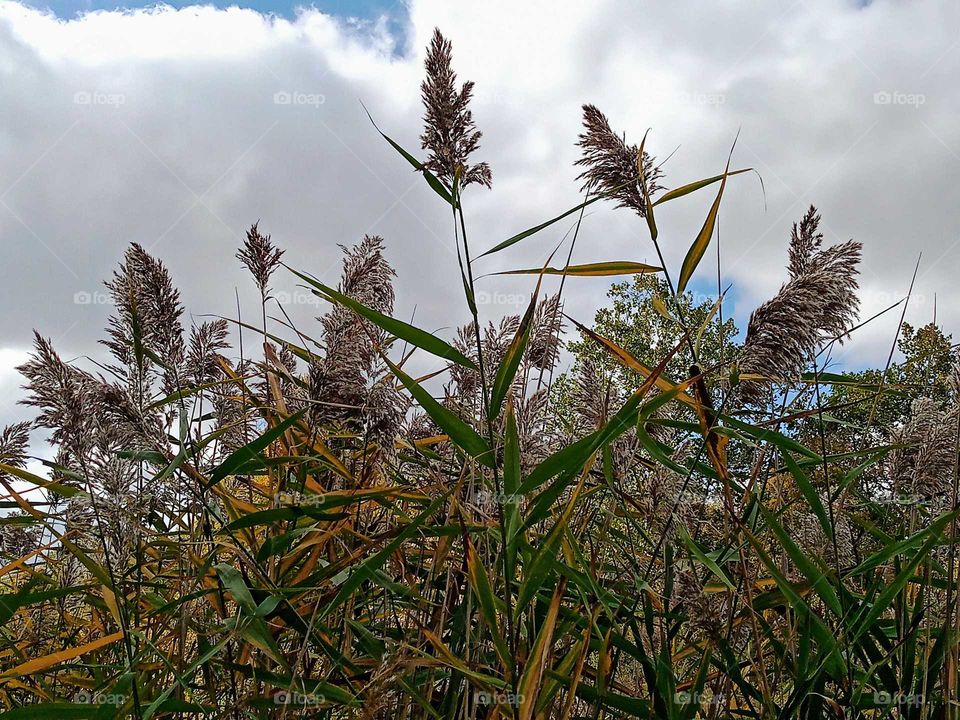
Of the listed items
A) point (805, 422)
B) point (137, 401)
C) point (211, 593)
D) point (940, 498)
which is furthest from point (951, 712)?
point (137, 401)

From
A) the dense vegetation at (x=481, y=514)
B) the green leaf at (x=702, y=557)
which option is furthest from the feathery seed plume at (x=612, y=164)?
the green leaf at (x=702, y=557)

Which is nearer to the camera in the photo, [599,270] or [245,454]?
[245,454]

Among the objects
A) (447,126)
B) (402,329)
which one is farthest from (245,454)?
(447,126)

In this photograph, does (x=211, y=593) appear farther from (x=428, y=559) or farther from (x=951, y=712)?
(x=951, y=712)

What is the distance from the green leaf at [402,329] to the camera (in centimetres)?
130

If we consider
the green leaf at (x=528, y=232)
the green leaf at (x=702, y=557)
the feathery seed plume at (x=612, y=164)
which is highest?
the feathery seed plume at (x=612, y=164)

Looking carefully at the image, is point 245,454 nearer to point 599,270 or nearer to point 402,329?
point 402,329

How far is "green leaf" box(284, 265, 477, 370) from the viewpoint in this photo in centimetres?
130

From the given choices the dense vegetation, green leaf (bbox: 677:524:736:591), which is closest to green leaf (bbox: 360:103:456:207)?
the dense vegetation

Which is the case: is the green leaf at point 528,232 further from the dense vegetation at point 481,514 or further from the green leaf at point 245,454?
the green leaf at point 245,454

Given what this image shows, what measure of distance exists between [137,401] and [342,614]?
0.58 meters

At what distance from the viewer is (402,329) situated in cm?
133

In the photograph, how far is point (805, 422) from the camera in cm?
184

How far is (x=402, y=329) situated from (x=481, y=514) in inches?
17.9
